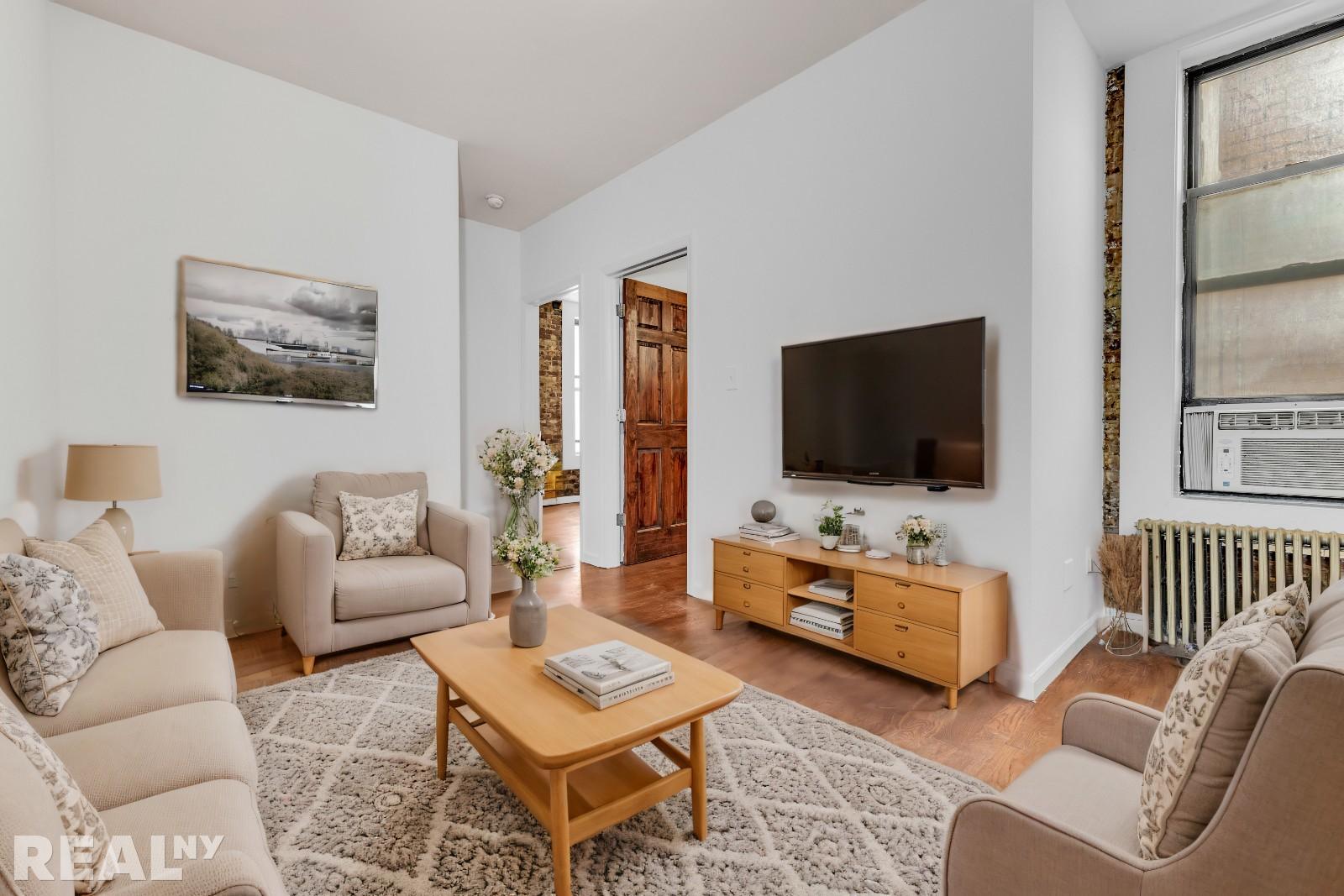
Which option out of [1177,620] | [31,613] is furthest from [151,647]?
[1177,620]

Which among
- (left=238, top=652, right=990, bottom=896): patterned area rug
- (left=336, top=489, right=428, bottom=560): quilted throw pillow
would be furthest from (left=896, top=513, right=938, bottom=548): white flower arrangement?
(left=336, top=489, right=428, bottom=560): quilted throw pillow

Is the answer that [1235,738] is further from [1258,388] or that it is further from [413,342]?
[413,342]

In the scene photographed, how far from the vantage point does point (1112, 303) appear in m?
3.31

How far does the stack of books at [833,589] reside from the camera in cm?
297

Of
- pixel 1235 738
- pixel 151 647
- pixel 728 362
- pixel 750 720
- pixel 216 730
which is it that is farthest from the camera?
pixel 728 362

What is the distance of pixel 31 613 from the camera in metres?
1.54

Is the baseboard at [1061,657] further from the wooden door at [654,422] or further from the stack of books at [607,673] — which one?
the wooden door at [654,422]

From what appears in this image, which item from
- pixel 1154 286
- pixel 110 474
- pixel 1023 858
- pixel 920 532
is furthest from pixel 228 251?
→ pixel 1154 286

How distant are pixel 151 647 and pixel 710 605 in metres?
2.74

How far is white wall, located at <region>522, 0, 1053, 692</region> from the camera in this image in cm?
263

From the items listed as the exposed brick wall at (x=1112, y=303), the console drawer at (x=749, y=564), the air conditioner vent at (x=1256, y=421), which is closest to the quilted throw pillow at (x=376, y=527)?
the console drawer at (x=749, y=564)

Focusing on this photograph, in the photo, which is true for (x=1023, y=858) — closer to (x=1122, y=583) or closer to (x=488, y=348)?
(x=1122, y=583)

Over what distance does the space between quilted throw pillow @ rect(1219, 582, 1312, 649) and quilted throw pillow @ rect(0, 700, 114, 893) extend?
184 centimetres

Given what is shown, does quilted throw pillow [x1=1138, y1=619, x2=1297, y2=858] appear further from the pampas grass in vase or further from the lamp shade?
the lamp shade
